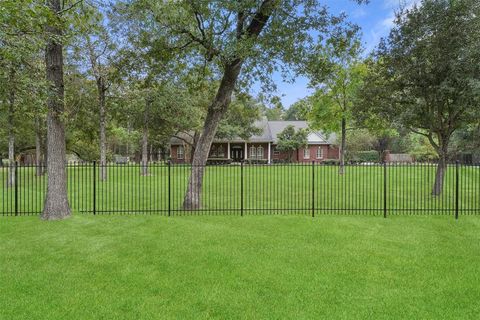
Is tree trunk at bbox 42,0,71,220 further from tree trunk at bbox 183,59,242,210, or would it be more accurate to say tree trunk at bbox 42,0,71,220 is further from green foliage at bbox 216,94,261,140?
green foliage at bbox 216,94,261,140

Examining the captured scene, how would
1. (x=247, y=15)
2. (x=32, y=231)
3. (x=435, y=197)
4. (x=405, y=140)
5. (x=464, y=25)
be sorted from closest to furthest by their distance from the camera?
(x=32, y=231), (x=247, y=15), (x=464, y=25), (x=435, y=197), (x=405, y=140)

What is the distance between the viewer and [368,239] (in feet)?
22.9

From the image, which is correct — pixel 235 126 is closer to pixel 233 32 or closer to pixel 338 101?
pixel 338 101

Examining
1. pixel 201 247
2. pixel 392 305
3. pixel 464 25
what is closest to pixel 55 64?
pixel 201 247

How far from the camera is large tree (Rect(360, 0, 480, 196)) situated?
10.7 meters

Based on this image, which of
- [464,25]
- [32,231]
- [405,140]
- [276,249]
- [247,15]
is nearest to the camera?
[276,249]

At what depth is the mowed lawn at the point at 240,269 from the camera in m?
4.05

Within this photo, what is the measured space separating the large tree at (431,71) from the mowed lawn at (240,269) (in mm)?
4849

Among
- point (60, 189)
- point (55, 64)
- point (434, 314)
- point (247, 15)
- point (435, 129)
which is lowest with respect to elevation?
point (434, 314)

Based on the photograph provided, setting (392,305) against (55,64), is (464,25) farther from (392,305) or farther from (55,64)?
(55,64)

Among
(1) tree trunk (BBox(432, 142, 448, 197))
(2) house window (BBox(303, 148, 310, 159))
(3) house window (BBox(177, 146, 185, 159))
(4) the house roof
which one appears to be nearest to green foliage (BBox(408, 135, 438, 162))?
(4) the house roof

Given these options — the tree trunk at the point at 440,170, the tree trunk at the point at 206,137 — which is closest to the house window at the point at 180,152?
the tree trunk at the point at 206,137

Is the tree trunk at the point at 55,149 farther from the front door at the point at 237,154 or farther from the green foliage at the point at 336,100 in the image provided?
the front door at the point at 237,154

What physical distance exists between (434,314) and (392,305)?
447 millimetres
